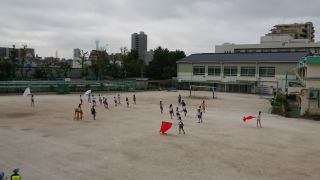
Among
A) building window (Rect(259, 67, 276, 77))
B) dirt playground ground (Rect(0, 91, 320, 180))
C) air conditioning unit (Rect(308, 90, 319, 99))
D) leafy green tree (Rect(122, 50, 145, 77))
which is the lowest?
dirt playground ground (Rect(0, 91, 320, 180))

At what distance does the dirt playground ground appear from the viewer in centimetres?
1478

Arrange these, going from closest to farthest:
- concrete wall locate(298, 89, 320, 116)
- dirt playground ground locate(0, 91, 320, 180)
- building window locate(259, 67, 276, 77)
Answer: dirt playground ground locate(0, 91, 320, 180) → concrete wall locate(298, 89, 320, 116) → building window locate(259, 67, 276, 77)

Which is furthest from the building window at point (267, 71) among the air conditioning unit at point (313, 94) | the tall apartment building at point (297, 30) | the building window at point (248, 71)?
the tall apartment building at point (297, 30)

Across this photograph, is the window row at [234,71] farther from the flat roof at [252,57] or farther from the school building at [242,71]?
the flat roof at [252,57]

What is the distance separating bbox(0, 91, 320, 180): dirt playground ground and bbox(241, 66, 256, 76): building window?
4328 centimetres

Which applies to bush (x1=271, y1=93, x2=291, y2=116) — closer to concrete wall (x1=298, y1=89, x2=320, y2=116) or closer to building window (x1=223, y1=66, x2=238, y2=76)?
concrete wall (x1=298, y1=89, x2=320, y2=116)

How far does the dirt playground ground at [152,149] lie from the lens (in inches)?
582

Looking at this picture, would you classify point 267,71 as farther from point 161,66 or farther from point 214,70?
point 161,66

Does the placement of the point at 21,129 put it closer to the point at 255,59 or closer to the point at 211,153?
the point at 211,153

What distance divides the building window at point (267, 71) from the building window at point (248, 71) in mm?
1715

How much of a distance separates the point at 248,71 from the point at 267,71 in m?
4.82

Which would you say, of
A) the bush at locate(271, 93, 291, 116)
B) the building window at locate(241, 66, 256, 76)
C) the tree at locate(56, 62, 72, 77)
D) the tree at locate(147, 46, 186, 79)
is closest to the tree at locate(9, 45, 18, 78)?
the tree at locate(56, 62, 72, 77)

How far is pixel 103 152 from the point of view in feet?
59.1

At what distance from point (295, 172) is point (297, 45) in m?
106
